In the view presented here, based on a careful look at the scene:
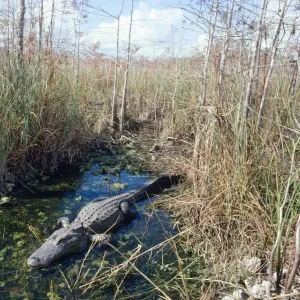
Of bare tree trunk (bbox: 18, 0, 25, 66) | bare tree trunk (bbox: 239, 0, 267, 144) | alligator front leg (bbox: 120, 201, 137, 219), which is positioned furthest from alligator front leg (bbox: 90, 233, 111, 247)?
bare tree trunk (bbox: 18, 0, 25, 66)

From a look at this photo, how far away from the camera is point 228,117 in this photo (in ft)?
9.31

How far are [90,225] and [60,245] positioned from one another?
1.59 ft

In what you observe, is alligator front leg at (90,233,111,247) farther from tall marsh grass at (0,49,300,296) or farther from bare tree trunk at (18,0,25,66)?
bare tree trunk at (18,0,25,66)

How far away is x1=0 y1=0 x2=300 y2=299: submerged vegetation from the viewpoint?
226cm

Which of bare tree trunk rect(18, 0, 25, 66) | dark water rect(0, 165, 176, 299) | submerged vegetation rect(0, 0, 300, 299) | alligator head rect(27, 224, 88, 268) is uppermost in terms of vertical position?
bare tree trunk rect(18, 0, 25, 66)

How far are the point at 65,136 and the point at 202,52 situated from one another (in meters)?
3.25

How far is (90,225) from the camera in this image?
10.1 ft

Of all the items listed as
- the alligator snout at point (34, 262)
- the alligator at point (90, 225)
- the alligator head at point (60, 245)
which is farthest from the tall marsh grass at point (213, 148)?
the alligator snout at point (34, 262)

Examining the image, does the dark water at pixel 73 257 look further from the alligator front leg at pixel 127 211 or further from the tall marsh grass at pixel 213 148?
the tall marsh grass at pixel 213 148

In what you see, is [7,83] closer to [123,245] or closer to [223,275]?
[123,245]

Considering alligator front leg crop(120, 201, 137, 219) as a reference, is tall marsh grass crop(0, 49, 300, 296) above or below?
above

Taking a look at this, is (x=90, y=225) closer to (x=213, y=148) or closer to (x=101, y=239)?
(x=101, y=239)

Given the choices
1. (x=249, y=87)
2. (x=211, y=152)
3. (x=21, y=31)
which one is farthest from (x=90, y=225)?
(x=21, y=31)

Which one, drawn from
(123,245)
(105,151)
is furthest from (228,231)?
(105,151)
